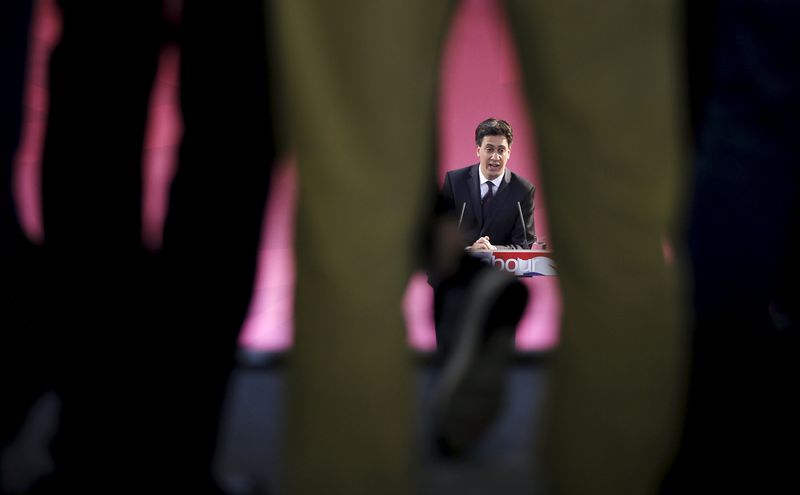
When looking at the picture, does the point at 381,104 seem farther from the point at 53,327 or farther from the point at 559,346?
the point at 53,327

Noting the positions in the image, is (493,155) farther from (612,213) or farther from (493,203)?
(612,213)

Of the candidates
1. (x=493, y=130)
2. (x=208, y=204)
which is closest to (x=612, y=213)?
(x=208, y=204)

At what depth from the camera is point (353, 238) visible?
0.44 meters

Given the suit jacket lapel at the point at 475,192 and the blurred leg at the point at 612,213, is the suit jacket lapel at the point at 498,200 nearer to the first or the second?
the suit jacket lapel at the point at 475,192

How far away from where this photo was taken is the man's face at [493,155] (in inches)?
53.7

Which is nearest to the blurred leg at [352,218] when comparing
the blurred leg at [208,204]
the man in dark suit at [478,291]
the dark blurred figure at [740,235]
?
the blurred leg at [208,204]

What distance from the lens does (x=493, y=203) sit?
4.43 ft

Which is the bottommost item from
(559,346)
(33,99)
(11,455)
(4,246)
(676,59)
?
(11,455)

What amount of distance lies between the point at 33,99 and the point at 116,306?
109 cm

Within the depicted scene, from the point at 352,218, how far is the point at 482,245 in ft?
3.03

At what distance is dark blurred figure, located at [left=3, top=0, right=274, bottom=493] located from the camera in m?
0.52

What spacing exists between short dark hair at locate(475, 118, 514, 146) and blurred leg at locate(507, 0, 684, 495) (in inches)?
36.5

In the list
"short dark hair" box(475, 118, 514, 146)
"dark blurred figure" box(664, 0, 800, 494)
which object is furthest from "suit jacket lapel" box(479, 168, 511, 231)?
"dark blurred figure" box(664, 0, 800, 494)

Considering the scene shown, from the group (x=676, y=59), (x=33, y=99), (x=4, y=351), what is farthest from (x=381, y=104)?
(x=33, y=99)
